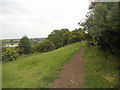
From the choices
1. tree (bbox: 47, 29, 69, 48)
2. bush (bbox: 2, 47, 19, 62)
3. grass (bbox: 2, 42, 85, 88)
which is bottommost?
grass (bbox: 2, 42, 85, 88)

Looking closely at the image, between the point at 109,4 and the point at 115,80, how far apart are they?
473 cm

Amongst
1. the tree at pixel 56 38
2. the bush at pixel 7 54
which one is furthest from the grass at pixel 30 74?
the tree at pixel 56 38

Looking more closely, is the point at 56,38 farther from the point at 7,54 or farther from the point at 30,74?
the point at 30,74

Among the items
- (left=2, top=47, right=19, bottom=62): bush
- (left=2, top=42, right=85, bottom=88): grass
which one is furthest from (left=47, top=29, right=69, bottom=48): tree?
(left=2, top=42, right=85, bottom=88): grass

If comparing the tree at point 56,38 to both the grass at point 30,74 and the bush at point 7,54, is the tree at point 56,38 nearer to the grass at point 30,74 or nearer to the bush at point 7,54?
the bush at point 7,54

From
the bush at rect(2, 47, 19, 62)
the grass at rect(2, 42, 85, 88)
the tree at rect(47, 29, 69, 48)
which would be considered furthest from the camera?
the tree at rect(47, 29, 69, 48)

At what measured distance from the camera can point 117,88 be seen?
3.99 metres

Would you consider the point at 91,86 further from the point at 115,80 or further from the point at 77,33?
the point at 77,33

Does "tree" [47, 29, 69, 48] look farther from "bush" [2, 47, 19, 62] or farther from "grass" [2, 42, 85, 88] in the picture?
"grass" [2, 42, 85, 88]

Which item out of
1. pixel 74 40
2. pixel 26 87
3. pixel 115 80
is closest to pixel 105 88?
pixel 115 80

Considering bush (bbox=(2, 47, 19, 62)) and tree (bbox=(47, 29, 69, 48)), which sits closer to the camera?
bush (bbox=(2, 47, 19, 62))

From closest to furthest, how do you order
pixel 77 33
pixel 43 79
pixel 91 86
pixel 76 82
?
1. pixel 91 86
2. pixel 76 82
3. pixel 43 79
4. pixel 77 33

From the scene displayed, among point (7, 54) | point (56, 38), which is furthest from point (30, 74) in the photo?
point (56, 38)

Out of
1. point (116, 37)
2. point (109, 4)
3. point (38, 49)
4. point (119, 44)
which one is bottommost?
point (38, 49)
